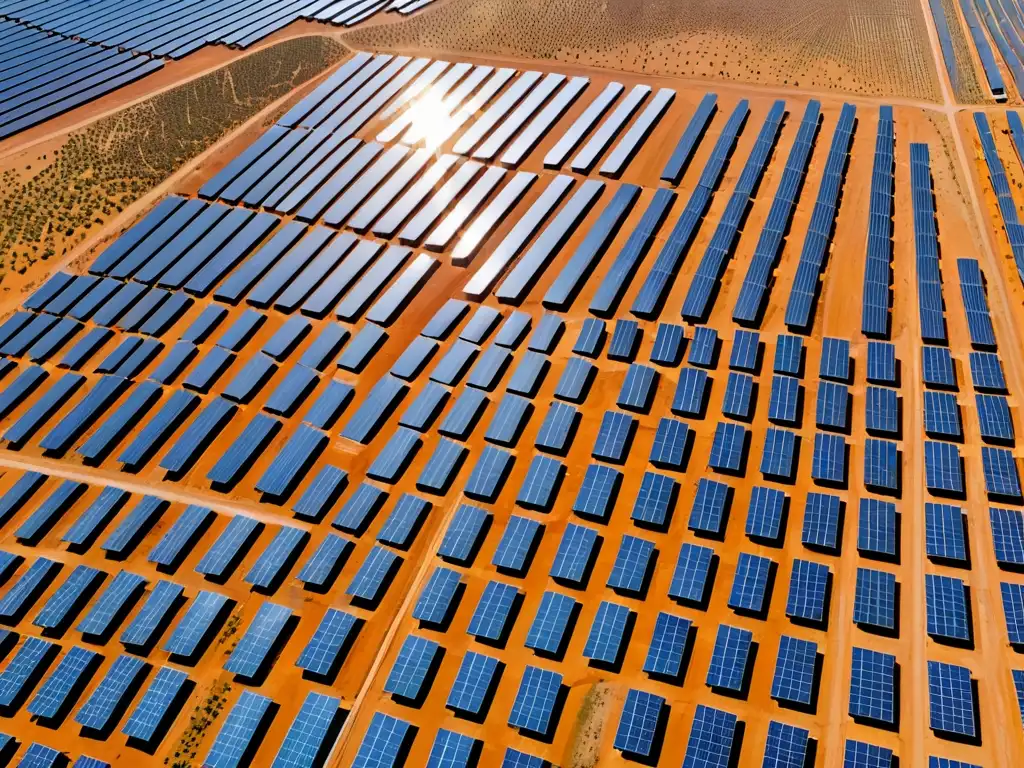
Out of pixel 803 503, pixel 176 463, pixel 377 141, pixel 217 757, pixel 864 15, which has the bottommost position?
pixel 217 757

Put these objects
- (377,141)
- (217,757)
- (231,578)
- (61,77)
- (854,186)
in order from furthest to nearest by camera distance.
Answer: (61,77), (377,141), (854,186), (231,578), (217,757)

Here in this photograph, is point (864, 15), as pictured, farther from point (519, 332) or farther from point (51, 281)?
point (51, 281)

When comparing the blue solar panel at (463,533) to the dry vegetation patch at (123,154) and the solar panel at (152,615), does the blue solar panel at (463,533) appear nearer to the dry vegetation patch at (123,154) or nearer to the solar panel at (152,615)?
the solar panel at (152,615)

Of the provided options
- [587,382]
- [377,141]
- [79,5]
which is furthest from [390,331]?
[79,5]

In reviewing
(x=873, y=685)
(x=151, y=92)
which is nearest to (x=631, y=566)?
(x=873, y=685)

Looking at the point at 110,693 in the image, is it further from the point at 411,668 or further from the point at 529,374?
the point at 529,374

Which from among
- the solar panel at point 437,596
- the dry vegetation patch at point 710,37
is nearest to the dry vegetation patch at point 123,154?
the dry vegetation patch at point 710,37

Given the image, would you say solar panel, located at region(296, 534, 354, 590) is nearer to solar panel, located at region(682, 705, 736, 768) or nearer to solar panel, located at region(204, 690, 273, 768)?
solar panel, located at region(204, 690, 273, 768)
